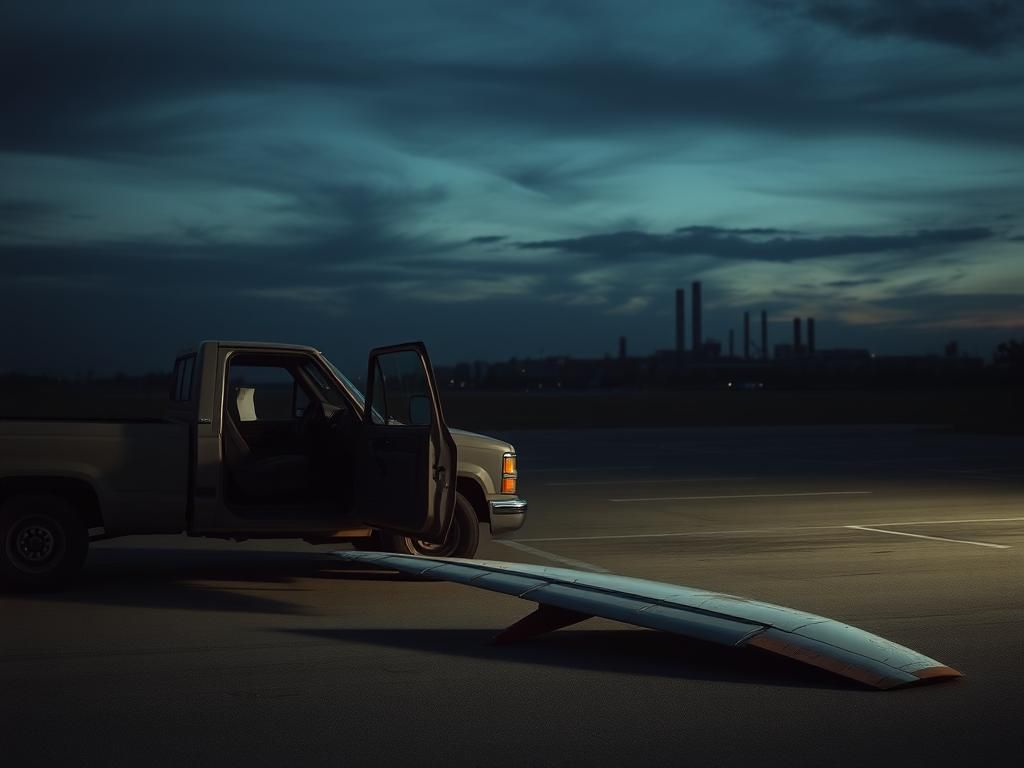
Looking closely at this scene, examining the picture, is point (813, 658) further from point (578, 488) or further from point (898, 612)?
point (578, 488)

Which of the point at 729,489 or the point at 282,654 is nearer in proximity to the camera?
the point at 282,654

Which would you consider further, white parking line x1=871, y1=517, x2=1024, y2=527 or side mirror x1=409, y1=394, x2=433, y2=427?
white parking line x1=871, y1=517, x2=1024, y2=527

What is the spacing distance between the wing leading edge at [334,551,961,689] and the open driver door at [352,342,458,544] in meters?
0.80

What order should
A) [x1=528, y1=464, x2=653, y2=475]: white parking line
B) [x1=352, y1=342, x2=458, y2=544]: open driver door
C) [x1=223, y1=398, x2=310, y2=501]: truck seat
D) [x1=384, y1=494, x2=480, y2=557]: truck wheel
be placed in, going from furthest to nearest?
[x1=528, y1=464, x2=653, y2=475]: white parking line
[x1=384, y1=494, x2=480, y2=557]: truck wheel
[x1=223, y1=398, x2=310, y2=501]: truck seat
[x1=352, y1=342, x2=458, y2=544]: open driver door

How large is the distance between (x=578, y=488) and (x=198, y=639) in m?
12.4

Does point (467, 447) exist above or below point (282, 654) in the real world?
above

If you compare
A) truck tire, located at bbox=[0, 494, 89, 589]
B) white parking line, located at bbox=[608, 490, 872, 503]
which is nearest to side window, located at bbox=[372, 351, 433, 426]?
truck tire, located at bbox=[0, 494, 89, 589]

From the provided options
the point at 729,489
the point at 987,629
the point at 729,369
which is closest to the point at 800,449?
the point at 729,489

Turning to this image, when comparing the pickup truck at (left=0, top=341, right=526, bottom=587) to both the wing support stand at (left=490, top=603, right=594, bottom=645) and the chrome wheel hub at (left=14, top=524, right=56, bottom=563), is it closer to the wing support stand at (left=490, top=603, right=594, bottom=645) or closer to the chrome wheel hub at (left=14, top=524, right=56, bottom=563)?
the chrome wheel hub at (left=14, top=524, right=56, bottom=563)

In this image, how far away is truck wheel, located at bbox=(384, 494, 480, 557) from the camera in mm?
10695

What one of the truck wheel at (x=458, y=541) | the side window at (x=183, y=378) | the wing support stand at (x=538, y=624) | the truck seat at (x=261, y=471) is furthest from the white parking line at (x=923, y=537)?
the side window at (x=183, y=378)

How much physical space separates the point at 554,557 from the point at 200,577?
133 inches

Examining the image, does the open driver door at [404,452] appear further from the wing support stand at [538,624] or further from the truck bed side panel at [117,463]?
the wing support stand at [538,624]

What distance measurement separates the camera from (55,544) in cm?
976
